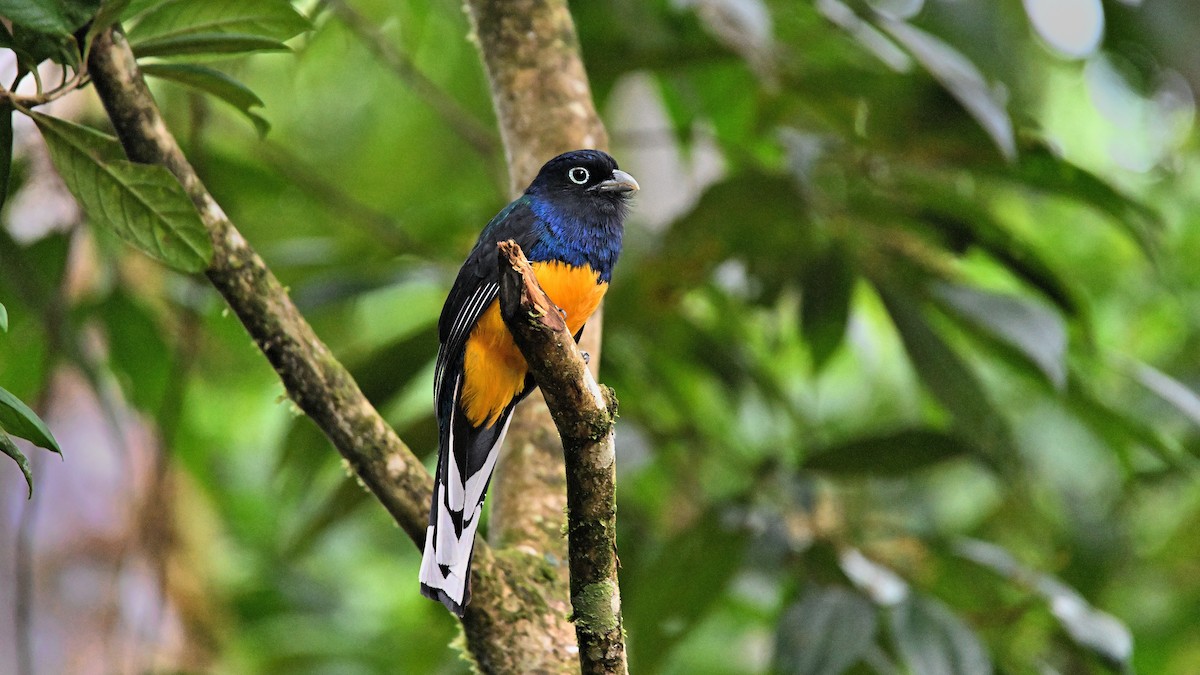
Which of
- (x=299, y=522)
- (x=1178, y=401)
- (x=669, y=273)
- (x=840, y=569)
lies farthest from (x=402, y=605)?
(x=1178, y=401)

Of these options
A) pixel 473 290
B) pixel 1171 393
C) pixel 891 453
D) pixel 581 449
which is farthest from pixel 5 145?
pixel 1171 393

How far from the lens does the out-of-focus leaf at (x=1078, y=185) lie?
3312 millimetres

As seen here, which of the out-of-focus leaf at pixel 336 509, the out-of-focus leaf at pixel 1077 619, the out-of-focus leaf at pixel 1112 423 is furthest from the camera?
the out-of-focus leaf at pixel 336 509

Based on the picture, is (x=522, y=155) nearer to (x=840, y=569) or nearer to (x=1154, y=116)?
(x=840, y=569)

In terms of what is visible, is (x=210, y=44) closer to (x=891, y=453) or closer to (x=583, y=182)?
(x=583, y=182)

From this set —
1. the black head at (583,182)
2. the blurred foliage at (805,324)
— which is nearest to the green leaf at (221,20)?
the blurred foliage at (805,324)

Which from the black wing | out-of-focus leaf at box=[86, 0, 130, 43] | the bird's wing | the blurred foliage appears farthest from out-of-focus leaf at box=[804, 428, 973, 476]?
out-of-focus leaf at box=[86, 0, 130, 43]

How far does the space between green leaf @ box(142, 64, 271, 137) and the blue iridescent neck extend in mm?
690

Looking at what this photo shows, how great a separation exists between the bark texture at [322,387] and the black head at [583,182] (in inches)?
32.0

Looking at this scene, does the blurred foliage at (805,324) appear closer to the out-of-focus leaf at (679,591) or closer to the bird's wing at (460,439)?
the out-of-focus leaf at (679,591)

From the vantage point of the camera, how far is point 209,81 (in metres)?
2.28

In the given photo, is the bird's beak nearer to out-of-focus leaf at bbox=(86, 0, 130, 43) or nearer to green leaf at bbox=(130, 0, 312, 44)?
green leaf at bbox=(130, 0, 312, 44)

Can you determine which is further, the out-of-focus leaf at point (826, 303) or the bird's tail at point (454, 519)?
the out-of-focus leaf at point (826, 303)

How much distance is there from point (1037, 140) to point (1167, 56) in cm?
54
